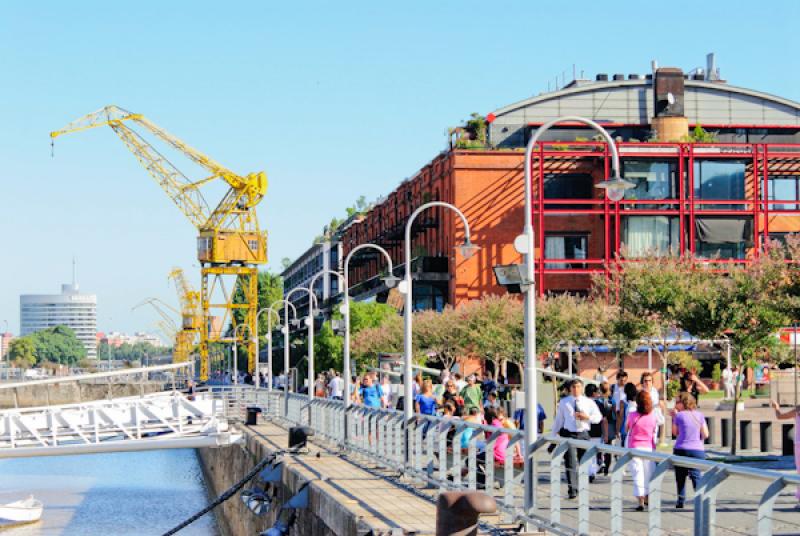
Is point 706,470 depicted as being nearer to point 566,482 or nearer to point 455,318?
point 566,482

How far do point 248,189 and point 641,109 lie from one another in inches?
1273

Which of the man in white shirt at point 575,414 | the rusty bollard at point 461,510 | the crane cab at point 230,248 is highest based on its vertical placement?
the crane cab at point 230,248

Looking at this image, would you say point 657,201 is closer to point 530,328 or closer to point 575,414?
point 575,414

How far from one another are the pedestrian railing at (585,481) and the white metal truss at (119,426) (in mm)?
20256

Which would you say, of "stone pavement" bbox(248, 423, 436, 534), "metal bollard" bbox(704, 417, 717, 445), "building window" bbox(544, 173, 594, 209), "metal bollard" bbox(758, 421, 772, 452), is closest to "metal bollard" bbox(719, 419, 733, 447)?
"metal bollard" bbox(758, 421, 772, 452)

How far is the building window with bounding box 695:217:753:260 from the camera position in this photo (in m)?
70.8

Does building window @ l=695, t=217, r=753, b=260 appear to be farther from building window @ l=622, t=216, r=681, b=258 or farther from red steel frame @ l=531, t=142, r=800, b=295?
building window @ l=622, t=216, r=681, b=258

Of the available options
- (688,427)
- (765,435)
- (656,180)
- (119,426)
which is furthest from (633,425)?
A: (656,180)

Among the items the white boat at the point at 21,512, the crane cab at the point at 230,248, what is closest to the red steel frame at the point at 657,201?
the white boat at the point at 21,512

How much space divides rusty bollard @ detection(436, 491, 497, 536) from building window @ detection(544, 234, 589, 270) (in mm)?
59393

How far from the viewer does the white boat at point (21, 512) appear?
155 ft

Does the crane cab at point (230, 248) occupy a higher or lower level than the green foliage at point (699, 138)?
lower

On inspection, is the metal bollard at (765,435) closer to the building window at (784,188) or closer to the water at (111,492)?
the water at (111,492)

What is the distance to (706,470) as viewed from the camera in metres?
10.3
